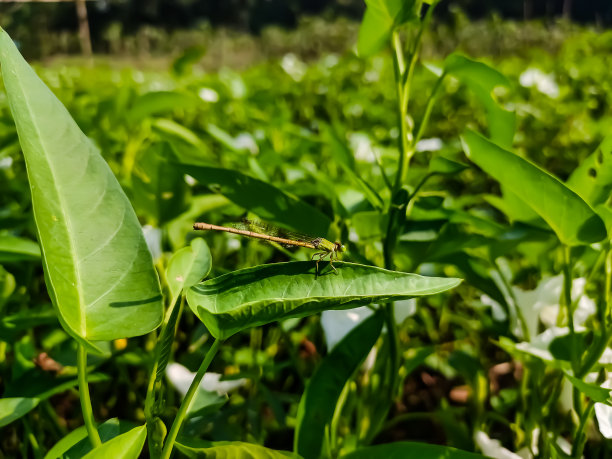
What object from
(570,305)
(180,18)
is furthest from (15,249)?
(180,18)

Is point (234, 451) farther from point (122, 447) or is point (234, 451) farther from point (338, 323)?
point (338, 323)

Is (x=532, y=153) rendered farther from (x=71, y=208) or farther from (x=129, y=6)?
(x=129, y=6)

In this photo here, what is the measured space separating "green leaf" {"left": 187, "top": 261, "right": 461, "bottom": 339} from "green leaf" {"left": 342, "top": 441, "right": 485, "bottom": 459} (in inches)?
6.2

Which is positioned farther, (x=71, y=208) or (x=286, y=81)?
(x=286, y=81)

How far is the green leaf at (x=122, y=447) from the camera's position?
1.45ft

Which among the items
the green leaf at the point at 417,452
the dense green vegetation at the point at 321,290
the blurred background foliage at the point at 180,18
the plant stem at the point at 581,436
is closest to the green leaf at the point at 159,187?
the dense green vegetation at the point at 321,290

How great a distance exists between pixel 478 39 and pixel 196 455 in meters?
8.30

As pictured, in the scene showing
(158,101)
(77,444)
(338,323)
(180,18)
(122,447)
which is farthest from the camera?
(180,18)

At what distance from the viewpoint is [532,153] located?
1.93 m

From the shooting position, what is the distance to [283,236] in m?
0.76

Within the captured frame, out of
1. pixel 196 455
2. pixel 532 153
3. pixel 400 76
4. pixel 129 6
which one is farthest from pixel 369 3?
pixel 129 6

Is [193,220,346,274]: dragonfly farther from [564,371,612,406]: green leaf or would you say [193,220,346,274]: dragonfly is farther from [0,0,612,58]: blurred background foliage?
[0,0,612,58]: blurred background foliage

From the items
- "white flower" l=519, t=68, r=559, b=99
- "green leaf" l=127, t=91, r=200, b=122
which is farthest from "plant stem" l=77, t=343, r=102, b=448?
"white flower" l=519, t=68, r=559, b=99

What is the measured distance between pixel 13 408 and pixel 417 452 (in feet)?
1.30
